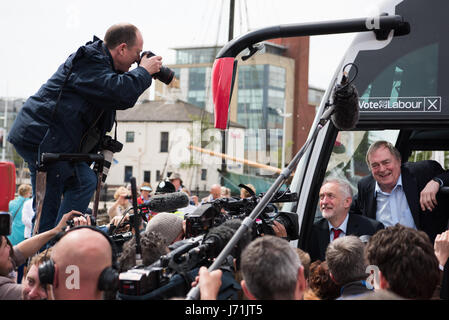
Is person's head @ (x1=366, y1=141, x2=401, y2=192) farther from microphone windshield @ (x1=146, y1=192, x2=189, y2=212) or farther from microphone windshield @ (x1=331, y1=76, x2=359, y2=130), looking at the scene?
microphone windshield @ (x1=146, y1=192, x2=189, y2=212)

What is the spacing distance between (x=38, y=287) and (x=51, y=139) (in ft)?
3.81

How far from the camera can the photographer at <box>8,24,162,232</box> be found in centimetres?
356

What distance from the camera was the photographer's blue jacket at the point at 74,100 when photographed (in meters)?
3.56

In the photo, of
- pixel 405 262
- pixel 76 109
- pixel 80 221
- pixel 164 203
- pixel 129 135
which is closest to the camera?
pixel 405 262

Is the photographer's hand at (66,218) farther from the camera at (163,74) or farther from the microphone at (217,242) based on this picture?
the camera at (163,74)

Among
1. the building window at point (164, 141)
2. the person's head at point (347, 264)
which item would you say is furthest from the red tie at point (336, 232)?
the building window at point (164, 141)

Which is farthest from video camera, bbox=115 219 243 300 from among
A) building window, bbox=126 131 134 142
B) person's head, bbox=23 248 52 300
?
building window, bbox=126 131 134 142

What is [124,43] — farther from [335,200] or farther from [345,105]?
[335,200]

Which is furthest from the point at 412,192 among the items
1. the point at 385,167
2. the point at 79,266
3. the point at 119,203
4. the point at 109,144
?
the point at 119,203

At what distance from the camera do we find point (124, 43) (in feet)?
12.3

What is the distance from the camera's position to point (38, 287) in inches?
105

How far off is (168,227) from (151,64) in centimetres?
115

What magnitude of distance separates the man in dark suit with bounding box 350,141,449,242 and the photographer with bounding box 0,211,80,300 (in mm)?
2714
